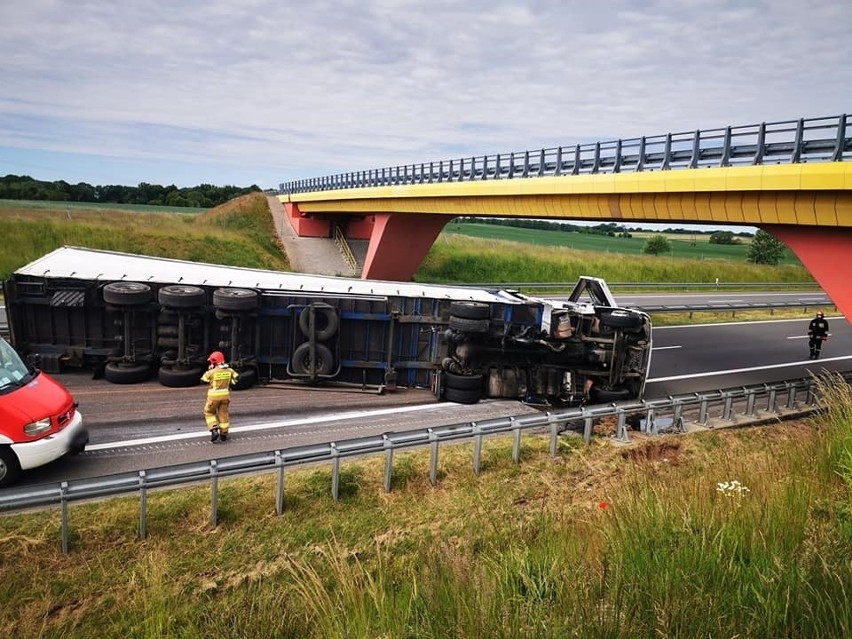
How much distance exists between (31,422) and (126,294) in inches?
192

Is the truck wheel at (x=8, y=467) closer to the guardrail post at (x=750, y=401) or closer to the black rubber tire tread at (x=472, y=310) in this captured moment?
the black rubber tire tread at (x=472, y=310)

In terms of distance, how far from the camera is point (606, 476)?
782cm

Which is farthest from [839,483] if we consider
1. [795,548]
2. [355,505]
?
[355,505]

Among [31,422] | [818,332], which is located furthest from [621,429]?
[818,332]

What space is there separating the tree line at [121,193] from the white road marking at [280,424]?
241ft

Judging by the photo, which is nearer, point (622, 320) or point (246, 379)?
point (622, 320)

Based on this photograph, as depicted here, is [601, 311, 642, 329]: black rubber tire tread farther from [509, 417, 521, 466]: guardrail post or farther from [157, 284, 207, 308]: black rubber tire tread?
[157, 284, 207, 308]: black rubber tire tread

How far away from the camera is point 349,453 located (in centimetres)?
714

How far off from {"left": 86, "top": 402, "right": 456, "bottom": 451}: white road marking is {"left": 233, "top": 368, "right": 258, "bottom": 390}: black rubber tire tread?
83.0 inches

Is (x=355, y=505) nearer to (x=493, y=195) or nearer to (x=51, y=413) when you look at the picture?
(x=51, y=413)

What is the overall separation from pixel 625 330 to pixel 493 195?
1305 centimetres

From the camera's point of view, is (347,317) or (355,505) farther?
(347,317)

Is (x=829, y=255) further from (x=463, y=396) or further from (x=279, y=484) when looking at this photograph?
(x=279, y=484)

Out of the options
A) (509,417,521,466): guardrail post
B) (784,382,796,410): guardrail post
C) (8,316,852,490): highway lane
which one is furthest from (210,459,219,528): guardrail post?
(784,382,796,410): guardrail post
